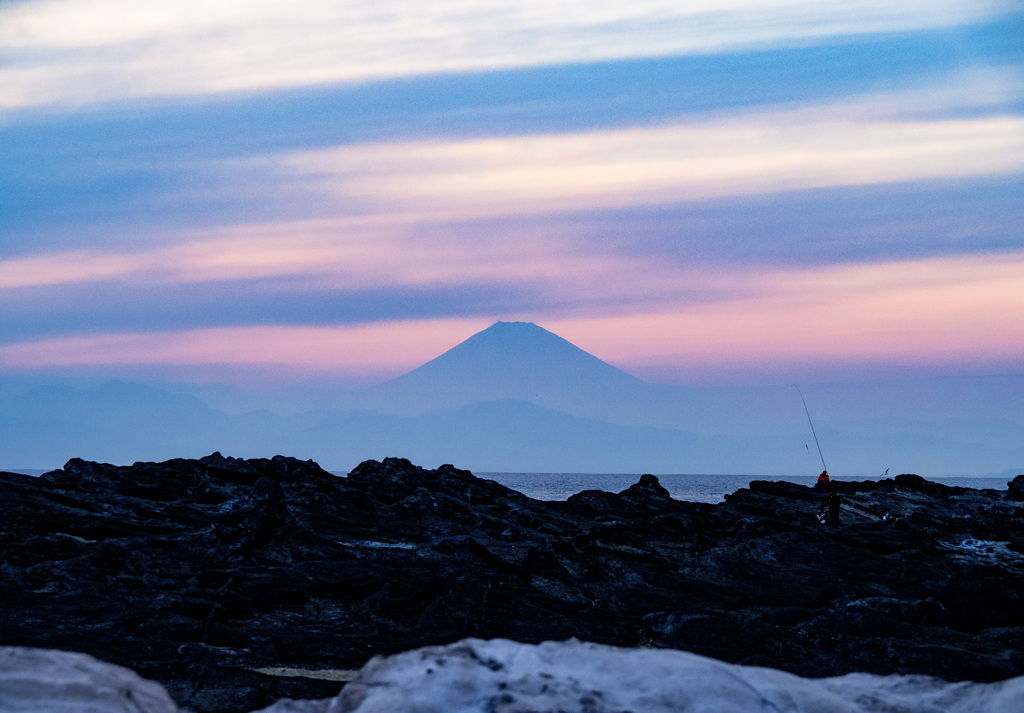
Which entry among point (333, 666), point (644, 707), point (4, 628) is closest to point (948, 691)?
point (644, 707)

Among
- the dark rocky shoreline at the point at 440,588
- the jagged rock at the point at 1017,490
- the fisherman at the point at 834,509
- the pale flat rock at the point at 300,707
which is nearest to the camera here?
the pale flat rock at the point at 300,707

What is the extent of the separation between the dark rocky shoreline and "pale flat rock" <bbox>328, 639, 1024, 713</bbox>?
21.2 ft

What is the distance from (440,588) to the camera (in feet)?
54.4

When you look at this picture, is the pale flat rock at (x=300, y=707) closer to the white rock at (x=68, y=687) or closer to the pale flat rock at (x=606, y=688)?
the pale flat rock at (x=606, y=688)

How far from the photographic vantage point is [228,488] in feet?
108

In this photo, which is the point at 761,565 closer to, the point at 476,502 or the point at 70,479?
the point at 476,502

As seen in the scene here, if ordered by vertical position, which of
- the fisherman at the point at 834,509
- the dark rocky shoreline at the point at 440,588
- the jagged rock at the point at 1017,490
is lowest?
the dark rocky shoreline at the point at 440,588

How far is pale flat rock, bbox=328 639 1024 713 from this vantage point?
18.1ft

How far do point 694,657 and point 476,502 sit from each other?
28256 mm

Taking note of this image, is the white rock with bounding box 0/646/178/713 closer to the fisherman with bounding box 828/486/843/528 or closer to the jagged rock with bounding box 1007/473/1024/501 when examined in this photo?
the fisherman with bounding box 828/486/843/528

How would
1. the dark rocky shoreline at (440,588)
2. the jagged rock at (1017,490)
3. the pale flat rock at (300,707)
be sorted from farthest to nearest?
1. the jagged rock at (1017,490)
2. the dark rocky shoreline at (440,588)
3. the pale flat rock at (300,707)

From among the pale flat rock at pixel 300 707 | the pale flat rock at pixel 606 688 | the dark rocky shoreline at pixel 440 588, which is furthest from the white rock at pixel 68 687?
the dark rocky shoreline at pixel 440 588

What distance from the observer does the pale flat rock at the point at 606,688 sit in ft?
18.1

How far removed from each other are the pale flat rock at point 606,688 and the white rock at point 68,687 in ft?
3.96
